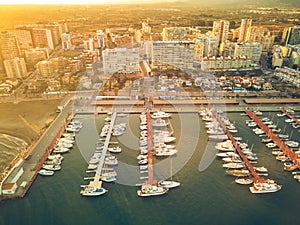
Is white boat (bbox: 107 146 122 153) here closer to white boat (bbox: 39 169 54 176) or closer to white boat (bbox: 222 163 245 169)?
white boat (bbox: 39 169 54 176)

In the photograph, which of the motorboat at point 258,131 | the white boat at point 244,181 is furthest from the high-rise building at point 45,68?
the white boat at point 244,181

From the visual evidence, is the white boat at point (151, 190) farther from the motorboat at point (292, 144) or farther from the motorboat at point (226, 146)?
the motorboat at point (292, 144)

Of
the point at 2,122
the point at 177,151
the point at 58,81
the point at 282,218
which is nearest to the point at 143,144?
the point at 177,151

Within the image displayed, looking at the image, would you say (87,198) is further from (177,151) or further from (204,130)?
(204,130)

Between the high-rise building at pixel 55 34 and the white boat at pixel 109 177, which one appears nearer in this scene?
the white boat at pixel 109 177

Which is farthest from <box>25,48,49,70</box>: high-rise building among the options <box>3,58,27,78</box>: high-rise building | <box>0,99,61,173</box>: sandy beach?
<box>0,99,61,173</box>: sandy beach

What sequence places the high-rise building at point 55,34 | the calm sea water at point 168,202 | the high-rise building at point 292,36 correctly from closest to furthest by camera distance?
1. the calm sea water at point 168,202
2. the high-rise building at point 292,36
3. the high-rise building at point 55,34

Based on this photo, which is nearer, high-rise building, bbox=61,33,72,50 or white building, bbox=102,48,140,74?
white building, bbox=102,48,140,74

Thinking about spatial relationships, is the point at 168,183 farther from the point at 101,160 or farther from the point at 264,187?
the point at 264,187
